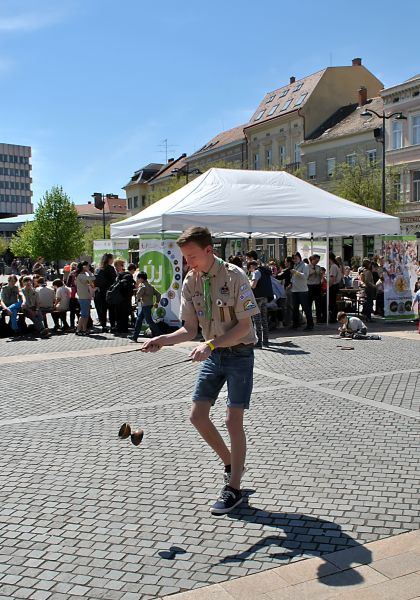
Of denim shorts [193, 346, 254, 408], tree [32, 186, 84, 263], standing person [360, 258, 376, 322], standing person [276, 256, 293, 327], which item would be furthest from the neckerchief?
tree [32, 186, 84, 263]

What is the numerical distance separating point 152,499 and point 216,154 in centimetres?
5672

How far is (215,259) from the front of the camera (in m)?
4.11

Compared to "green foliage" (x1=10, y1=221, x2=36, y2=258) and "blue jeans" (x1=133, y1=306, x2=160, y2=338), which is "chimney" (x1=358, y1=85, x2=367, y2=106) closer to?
→ "green foliage" (x1=10, y1=221, x2=36, y2=258)

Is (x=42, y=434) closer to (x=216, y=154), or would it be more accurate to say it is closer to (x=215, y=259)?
(x=215, y=259)

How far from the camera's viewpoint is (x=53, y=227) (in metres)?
59.3

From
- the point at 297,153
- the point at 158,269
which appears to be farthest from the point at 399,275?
the point at 297,153

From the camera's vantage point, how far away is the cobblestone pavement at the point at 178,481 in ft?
11.5

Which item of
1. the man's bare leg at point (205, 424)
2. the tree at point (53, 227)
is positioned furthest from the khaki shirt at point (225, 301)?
the tree at point (53, 227)

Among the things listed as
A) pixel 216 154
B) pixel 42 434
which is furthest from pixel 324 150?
pixel 42 434

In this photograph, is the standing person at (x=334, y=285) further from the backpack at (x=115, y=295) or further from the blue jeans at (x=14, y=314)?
the blue jeans at (x=14, y=314)

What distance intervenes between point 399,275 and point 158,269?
19.7 feet

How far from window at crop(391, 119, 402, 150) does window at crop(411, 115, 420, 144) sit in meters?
0.96

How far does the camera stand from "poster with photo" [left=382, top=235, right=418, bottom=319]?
15570 mm

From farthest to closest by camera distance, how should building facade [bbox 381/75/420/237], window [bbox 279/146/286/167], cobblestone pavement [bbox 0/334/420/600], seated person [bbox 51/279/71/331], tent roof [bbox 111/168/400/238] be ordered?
window [bbox 279/146/286/167] < building facade [bbox 381/75/420/237] < seated person [bbox 51/279/71/331] < tent roof [bbox 111/168/400/238] < cobblestone pavement [bbox 0/334/420/600]
